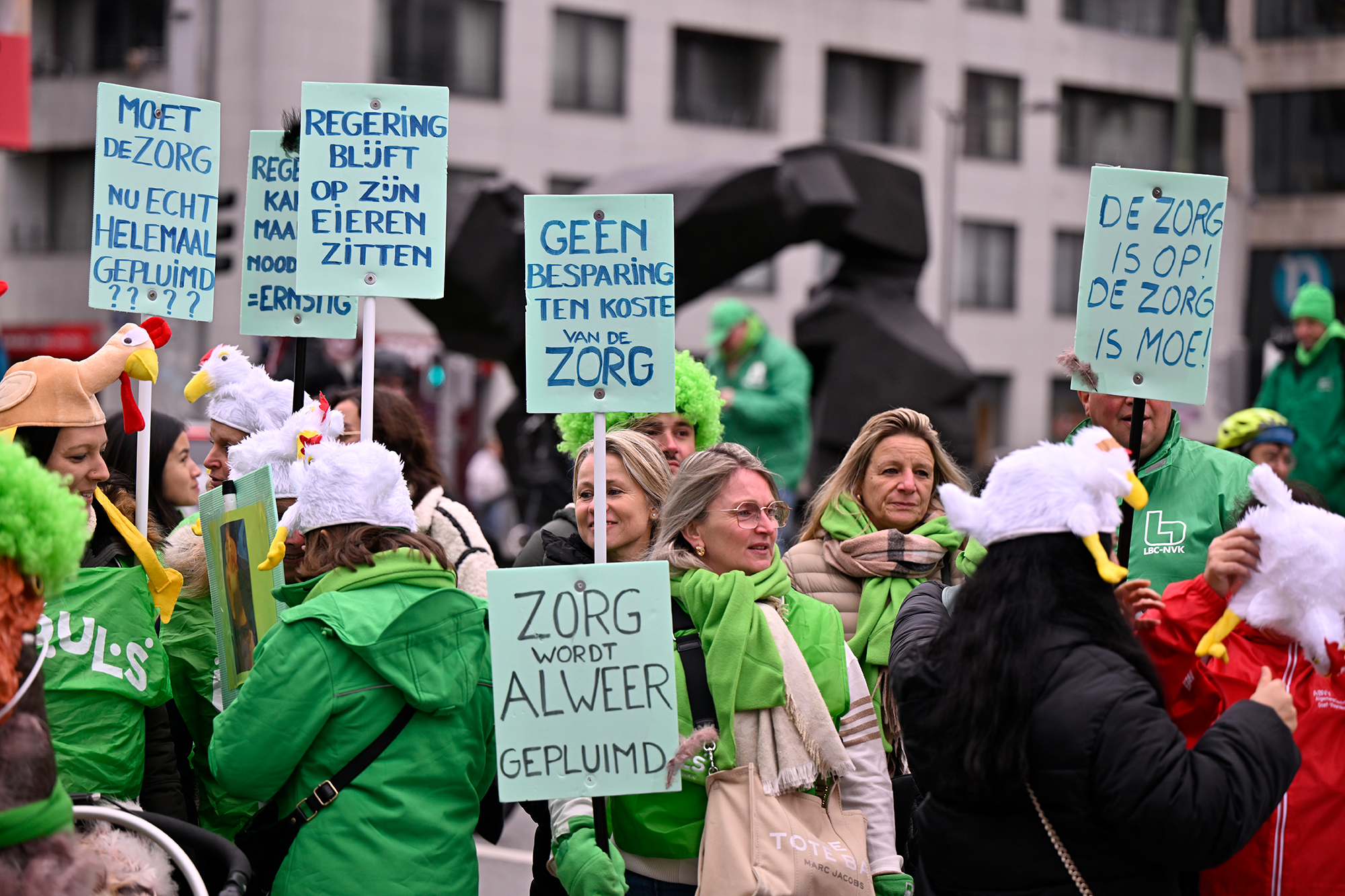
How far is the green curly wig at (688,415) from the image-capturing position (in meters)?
5.72

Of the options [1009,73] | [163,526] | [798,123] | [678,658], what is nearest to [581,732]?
[678,658]

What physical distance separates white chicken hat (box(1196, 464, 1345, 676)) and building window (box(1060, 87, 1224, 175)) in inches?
1265

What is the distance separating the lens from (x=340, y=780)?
3.55 m

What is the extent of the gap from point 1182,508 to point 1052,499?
5.49ft

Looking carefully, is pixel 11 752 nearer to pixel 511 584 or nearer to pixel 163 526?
pixel 511 584

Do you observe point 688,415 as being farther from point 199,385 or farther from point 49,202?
point 49,202

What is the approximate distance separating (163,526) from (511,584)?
1.93 metres

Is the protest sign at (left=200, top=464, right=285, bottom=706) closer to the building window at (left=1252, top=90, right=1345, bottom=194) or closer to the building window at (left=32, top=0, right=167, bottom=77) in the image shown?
the building window at (left=32, top=0, right=167, bottom=77)

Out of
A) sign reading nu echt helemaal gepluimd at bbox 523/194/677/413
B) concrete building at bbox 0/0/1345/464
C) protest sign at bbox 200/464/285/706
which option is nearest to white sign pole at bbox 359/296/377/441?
protest sign at bbox 200/464/285/706

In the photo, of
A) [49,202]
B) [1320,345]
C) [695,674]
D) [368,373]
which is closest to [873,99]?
[49,202]

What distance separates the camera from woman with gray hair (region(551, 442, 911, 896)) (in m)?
3.61

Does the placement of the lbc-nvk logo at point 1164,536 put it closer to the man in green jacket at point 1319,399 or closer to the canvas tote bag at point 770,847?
the canvas tote bag at point 770,847

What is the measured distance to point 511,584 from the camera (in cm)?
366

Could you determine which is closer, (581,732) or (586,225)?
(581,732)
